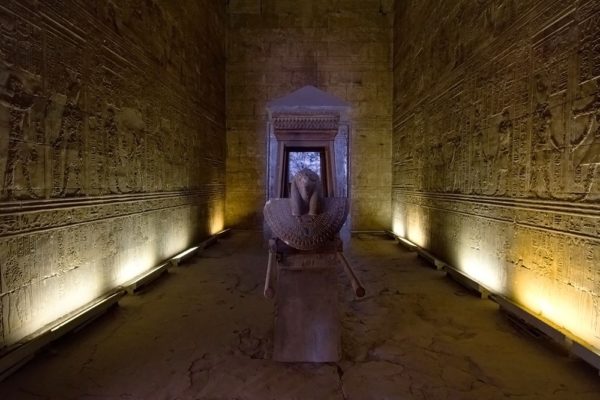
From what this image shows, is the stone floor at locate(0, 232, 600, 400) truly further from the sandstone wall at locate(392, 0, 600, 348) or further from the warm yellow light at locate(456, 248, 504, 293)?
the sandstone wall at locate(392, 0, 600, 348)

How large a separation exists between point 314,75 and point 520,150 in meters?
6.75

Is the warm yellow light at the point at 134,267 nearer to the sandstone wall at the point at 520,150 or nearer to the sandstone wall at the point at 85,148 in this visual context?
the sandstone wall at the point at 85,148

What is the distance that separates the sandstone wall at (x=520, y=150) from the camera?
2785 mm

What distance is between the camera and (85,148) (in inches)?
141

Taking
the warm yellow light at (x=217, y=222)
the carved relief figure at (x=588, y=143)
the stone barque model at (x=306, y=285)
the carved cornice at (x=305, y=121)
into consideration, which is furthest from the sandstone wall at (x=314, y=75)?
the stone barque model at (x=306, y=285)

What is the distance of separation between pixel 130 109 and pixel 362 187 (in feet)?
21.1

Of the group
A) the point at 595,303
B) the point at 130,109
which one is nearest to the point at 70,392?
the point at 130,109

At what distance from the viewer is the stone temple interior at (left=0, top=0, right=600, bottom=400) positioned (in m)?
2.51

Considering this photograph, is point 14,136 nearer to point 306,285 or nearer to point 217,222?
point 306,285

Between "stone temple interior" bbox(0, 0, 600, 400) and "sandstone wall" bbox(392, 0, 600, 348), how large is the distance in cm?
2

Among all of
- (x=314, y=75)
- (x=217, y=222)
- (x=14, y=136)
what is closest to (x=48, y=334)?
(x=14, y=136)

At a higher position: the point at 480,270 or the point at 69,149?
the point at 69,149

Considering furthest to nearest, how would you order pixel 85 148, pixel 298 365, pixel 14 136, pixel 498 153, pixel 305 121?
pixel 305 121 < pixel 498 153 < pixel 85 148 < pixel 14 136 < pixel 298 365

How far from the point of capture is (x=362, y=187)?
31.3 ft
